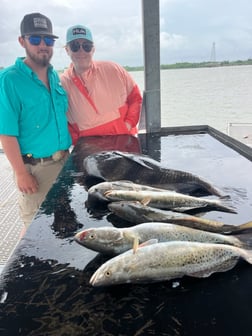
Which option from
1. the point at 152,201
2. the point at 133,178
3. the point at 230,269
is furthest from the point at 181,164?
the point at 230,269

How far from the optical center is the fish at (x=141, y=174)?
7.69ft

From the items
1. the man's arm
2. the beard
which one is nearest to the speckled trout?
the man's arm

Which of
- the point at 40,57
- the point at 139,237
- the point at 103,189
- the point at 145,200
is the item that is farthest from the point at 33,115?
the point at 139,237

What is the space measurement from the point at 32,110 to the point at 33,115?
0.19 feet

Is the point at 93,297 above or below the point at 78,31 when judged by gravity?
below

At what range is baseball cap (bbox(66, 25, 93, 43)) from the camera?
3969 millimetres

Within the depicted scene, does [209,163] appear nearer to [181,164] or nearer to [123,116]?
[181,164]

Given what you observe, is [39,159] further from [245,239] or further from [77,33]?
[245,239]

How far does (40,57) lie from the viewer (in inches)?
139

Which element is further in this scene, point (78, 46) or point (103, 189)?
point (78, 46)

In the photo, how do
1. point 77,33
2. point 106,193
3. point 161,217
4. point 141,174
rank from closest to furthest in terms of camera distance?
1. point 161,217
2. point 106,193
3. point 141,174
4. point 77,33

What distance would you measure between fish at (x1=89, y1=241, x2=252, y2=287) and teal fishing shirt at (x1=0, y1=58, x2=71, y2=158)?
241 centimetres

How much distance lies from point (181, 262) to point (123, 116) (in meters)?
3.26

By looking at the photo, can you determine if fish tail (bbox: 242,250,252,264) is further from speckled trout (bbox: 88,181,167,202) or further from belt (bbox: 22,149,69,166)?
belt (bbox: 22,149,69,166)
